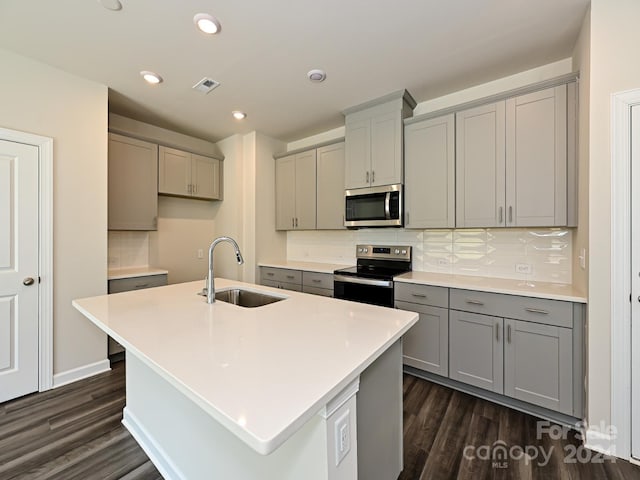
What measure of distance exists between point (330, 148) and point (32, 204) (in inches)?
113

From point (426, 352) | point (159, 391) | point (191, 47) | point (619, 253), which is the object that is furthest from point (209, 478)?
point (191, 47)

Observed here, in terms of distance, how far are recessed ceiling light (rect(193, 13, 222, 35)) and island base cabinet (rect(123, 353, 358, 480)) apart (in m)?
2.17

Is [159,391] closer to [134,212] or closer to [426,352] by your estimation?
[426,352]

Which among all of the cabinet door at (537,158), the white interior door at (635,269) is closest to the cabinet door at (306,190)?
the cabinet door at (537,158)

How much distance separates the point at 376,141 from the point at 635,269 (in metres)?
2.18

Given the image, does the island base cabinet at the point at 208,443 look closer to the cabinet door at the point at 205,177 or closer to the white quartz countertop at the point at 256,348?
the white quartz countertop at the point at 256,348

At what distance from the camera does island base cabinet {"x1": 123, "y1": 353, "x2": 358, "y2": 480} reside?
2.69ft

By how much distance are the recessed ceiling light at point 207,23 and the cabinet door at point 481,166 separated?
6.77ft

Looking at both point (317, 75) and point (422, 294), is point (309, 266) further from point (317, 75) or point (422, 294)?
point (317, 75)

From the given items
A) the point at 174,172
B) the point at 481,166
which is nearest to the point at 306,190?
the point at 174,172

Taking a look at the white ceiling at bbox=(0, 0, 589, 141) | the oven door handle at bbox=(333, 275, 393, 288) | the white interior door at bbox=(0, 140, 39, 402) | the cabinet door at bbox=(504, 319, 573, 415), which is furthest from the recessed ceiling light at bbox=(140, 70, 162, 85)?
the cabinet door at bbox=(504, 319, 573, 415)

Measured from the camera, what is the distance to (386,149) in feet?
9.45

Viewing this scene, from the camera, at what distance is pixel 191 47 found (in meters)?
2.09

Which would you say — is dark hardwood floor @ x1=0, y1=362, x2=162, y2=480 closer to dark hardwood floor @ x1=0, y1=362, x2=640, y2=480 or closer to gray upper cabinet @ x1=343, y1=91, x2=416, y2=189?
dark hardwood floor @ x1=0, y1=362, x2=640, y2=480
